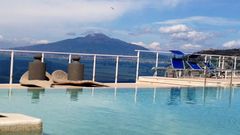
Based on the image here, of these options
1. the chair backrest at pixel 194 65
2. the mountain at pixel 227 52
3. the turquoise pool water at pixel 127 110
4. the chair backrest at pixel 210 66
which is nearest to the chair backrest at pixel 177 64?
the chair backrest at pixel 194 65

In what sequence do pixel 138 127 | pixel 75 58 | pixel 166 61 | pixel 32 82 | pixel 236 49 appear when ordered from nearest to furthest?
pixel 138 127 → pixel 32 82 → pixel 75 58 → pixel 166 61 → pixel 236 49

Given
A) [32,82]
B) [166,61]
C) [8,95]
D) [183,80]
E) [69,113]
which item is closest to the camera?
[69,113]

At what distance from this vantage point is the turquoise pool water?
5.95 meters

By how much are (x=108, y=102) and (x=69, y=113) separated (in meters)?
1.90

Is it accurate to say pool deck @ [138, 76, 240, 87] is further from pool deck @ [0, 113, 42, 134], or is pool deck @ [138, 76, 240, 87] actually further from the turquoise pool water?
pool deck @ [0, 113, 42, 134]

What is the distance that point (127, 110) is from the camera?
781 centimetres

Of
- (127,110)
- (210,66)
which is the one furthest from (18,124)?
(210,66)

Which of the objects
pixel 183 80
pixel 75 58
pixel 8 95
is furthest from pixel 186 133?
pixel 183 80

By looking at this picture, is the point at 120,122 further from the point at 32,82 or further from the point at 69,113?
the point at 32,82

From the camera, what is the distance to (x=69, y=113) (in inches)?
277

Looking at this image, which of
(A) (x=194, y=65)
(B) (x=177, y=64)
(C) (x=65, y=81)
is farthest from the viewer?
(A) (x=194, y=65)

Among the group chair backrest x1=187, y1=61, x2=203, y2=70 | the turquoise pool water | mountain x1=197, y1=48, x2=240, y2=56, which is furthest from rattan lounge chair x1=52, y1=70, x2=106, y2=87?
mountain x1=197, y1=48, x2=240, y2=56

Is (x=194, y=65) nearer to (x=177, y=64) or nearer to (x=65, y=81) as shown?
(x=177, y=64)

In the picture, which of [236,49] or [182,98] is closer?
[182,98]
